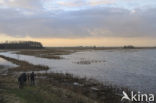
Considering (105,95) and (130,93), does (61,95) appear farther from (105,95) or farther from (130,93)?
(130,93)

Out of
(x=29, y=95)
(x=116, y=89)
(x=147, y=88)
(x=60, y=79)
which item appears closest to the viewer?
(x=29, y=95)

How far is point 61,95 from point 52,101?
7.83 ft

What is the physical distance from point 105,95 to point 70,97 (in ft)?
12.6

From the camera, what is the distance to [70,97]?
58.5 feet

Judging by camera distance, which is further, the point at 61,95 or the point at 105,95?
the point at 105,95

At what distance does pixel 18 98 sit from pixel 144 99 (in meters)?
10.8

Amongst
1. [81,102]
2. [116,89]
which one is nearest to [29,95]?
[81,102]

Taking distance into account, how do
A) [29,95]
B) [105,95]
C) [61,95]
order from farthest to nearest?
1. [105,95]
2. [61,95]
3. [29,95]

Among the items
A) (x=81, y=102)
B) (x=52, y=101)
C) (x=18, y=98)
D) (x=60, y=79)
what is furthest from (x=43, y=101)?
(x=60, y=79)

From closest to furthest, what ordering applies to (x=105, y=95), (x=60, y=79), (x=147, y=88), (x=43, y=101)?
(x=43, y=101), (x=105, y=95), (x=147, y=88), (x=60, y=79)

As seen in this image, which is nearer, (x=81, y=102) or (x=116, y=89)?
(x=81, y=102)

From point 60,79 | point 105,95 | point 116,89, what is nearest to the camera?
point 105,95

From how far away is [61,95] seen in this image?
1828cm

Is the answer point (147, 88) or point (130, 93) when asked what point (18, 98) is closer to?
point (130, 93)
